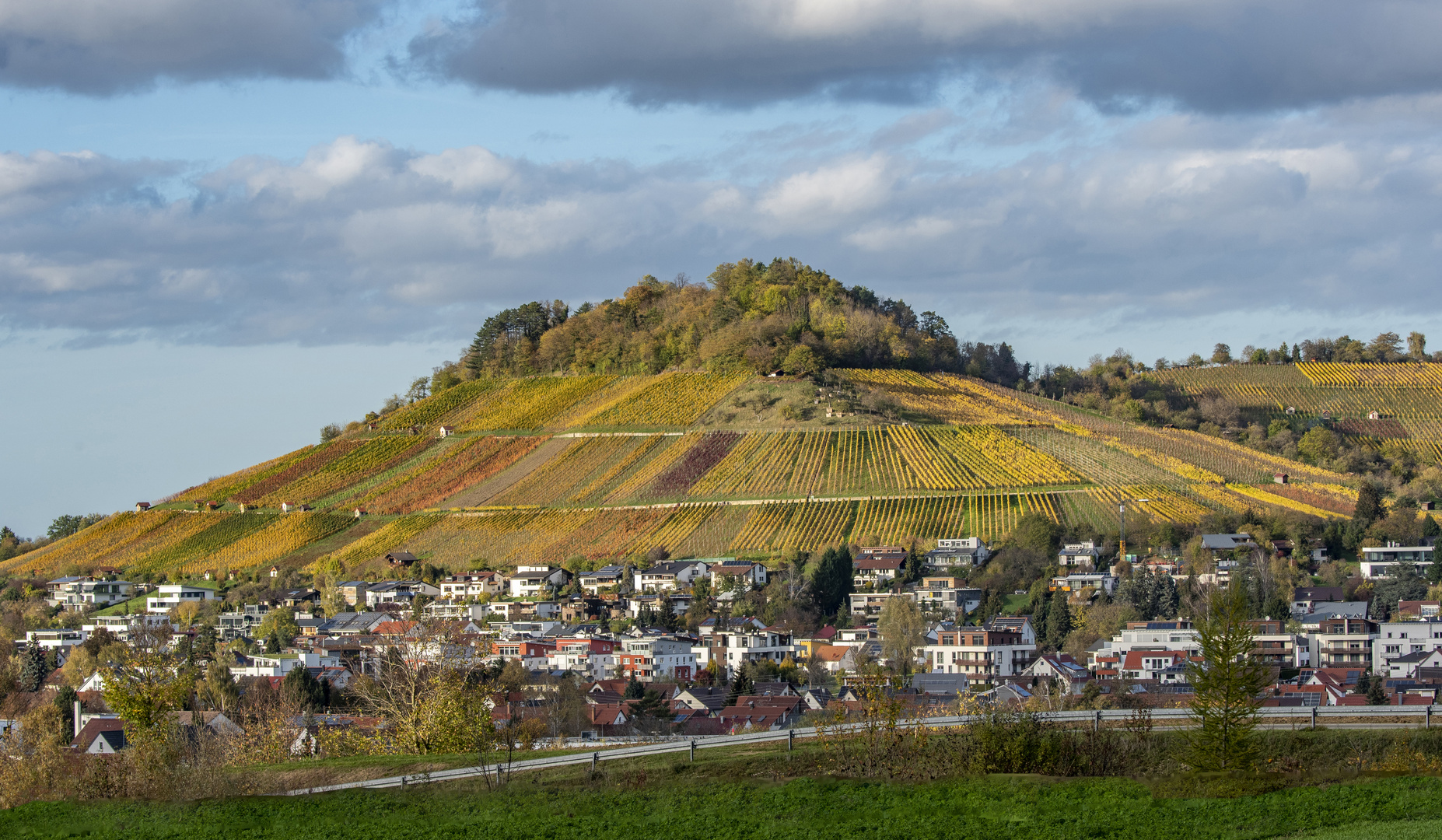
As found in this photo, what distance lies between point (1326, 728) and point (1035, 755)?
6.59m

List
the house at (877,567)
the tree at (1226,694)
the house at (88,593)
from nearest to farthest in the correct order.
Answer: the tree at (1226,694)
the house at (877,567)
the house at (88,593)

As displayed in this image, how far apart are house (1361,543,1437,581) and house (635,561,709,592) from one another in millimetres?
29683

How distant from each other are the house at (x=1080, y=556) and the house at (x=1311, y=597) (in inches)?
358

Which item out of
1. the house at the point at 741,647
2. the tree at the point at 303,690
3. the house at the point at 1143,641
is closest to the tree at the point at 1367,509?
the house at the point at 1143,641

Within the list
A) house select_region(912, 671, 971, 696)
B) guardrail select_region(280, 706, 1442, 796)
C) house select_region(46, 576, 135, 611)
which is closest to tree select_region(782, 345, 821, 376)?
house select_region(46, 576, 135, 611)

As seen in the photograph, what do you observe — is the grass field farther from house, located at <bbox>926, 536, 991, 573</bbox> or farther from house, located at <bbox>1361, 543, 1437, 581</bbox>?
house, located at <bbox>1361, 543, 1437, 581</bbox>

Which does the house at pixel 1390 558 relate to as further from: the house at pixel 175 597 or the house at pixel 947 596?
the house at pixel 175 597

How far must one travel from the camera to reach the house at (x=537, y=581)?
78.8m

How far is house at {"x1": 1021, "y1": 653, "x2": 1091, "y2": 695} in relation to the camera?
170 feet

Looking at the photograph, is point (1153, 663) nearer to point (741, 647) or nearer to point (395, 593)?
point (741, 647)

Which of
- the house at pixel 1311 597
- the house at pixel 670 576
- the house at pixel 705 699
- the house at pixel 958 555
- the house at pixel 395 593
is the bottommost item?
the house at pixel 705 699

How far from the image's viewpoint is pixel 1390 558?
70.7 m

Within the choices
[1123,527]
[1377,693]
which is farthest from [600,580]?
[1377,693]

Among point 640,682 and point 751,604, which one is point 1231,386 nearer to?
point 751,604
